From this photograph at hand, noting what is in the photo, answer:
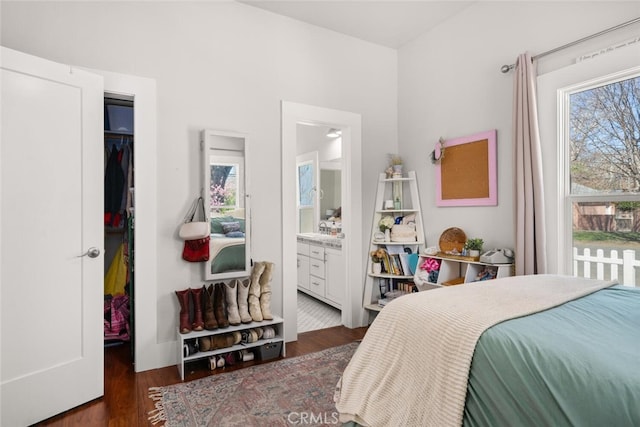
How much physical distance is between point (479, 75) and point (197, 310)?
293 cm

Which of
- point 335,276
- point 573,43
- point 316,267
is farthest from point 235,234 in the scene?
point 573,43

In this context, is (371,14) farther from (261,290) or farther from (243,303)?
(243,303)

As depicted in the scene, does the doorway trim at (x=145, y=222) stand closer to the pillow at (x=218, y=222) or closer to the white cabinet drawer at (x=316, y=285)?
the pillow at (x=218, y=222)

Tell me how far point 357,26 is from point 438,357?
3.13 meters

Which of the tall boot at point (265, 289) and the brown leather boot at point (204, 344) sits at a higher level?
the tall boot at point (265, 289)

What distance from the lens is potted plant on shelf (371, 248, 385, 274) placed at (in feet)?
11.8

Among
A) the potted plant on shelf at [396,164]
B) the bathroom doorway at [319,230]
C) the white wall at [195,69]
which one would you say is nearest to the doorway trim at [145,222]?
the white wall at [195,69]

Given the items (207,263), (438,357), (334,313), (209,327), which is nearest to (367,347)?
(438,357)

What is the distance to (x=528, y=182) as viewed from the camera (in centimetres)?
247

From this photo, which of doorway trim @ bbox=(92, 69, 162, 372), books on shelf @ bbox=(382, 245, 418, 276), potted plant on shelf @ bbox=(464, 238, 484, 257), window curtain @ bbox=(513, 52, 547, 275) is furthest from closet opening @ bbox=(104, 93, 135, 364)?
window curtain @ bbox=(513, 52, 547, 275)

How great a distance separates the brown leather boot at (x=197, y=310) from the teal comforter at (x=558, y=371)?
1.94 m

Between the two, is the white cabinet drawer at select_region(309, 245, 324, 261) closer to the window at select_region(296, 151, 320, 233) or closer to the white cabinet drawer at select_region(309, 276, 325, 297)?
the white cabinet drawer at select_region(309, 276, 325, 297)

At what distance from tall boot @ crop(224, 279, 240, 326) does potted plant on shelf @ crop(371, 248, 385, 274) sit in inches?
57.3

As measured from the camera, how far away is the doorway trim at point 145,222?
2557mm
